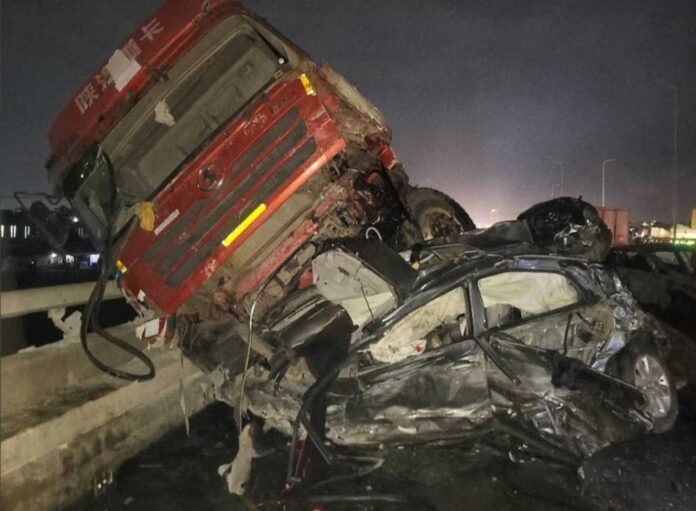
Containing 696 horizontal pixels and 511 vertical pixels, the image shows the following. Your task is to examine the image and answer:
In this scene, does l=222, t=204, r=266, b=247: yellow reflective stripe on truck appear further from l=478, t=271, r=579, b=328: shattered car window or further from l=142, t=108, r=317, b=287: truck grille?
l=478, t=271, r=579, b=328: shattered car window

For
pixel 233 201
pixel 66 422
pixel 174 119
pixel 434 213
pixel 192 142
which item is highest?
pixel 174 119

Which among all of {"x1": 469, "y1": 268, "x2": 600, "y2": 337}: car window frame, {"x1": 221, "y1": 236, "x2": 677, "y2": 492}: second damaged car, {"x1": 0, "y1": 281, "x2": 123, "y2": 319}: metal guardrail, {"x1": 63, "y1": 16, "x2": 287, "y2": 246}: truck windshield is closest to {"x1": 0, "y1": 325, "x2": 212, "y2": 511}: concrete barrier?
{"x1": 0, "y1": 281, "x2": 123, "y2": 319}: metal guardrail

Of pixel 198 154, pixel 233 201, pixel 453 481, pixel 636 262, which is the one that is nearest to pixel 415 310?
pixel 453 481

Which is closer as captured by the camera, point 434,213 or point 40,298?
point 40,298

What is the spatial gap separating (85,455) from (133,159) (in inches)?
89.9

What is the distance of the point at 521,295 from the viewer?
12.9 feet

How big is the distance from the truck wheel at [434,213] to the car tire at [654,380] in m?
2.15

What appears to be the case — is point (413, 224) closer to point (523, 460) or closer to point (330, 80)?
point (330, 80)

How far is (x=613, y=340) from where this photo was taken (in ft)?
13.8

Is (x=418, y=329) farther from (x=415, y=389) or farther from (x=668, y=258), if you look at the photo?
(x=668, y=258)

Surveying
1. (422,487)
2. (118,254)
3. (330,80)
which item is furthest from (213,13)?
(422,487)

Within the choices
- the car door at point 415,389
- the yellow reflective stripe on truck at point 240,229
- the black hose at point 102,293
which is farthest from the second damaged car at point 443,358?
the black hose at point 102,293

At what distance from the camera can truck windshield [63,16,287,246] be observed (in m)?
3.85

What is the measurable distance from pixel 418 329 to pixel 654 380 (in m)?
2.22
